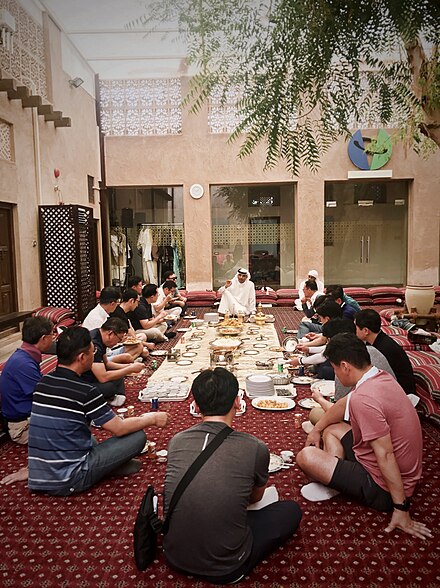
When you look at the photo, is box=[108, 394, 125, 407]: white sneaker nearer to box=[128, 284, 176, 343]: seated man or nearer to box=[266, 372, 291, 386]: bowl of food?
box=[266, 372, 291, 386]: bowl of food

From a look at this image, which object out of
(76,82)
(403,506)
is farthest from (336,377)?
(76,82)

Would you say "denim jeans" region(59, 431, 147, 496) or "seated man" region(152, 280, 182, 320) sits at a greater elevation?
"seated man" region(152, 280, 182, 320)

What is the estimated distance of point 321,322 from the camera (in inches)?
216

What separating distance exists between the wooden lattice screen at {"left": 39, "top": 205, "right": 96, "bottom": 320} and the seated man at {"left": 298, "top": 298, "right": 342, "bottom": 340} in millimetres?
3826

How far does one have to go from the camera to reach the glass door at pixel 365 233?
1189cm

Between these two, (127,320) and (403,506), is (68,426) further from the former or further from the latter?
(127,320)

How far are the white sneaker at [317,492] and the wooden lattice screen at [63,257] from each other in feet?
19.7

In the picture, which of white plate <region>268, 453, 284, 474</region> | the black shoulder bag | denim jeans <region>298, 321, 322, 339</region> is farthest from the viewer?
denim jeans <region>298, 321, 322, 339</region>

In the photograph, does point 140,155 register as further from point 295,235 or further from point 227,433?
point 227,433

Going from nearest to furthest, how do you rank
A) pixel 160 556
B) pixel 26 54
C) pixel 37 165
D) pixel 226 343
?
pixel 160 556 < pixel 226 343 < pixel 26 54 < pixel 37 165

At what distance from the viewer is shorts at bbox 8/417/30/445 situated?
147 inches

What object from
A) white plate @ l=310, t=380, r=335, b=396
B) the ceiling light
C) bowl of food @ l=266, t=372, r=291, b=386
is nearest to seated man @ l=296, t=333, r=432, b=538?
white plate @ l=310, t=380, r=335, b=396

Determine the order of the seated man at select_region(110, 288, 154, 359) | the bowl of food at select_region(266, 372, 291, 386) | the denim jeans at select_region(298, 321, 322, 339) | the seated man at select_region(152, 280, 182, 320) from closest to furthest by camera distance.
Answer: the bowl of food at select_region(266, 372, 291, 386)
the seated man at select_region(110, 288, 154, 359)
the denim jeans at select_region(298, 321, 322, 339)
the seated man at select_region(152, 280, 182, 320)

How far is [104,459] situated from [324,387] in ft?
6.85
